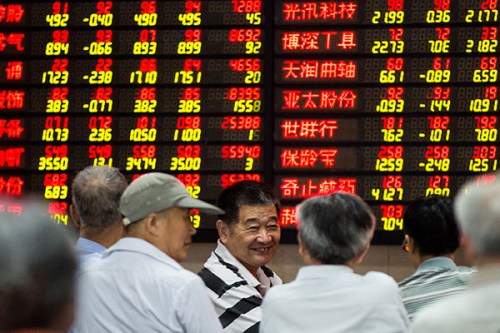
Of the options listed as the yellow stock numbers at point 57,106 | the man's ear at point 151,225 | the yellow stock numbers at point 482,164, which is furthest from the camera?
the yellow stock numbers at point 57,106

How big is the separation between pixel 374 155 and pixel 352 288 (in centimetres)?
476

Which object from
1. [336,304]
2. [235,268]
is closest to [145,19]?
[235,268]

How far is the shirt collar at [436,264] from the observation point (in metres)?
3.67

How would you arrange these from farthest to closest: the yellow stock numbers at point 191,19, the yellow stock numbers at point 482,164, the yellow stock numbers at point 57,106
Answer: the yellow stock numbers at point 57,106, the yellow stock numbers at point 191,19, the yellow stock numbers at point 482,164

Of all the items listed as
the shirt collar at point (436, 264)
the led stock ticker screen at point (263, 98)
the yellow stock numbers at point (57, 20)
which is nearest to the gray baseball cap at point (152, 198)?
the shirt collar at point (436, 264)

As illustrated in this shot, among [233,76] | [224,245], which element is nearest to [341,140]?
[233,76]

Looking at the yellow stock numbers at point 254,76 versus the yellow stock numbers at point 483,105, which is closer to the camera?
the yellow stock numbers at point 483,105

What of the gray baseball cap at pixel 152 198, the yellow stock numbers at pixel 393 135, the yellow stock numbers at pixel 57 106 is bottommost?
the yellow stock numbers at pixel 393 135

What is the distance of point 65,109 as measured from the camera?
7988 mm

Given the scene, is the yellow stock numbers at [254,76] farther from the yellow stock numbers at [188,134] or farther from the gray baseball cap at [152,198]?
the gray baseball cap at [152,198]

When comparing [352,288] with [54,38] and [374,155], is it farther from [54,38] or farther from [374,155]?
[54,38]

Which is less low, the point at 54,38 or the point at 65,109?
the point at 54,38

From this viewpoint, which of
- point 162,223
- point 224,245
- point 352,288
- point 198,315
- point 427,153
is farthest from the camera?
point 427,153

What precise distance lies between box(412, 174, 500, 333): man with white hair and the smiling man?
191 centimetres
